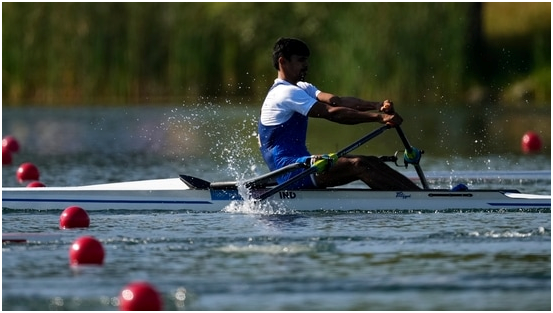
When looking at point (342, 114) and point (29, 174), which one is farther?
point (29, 174)

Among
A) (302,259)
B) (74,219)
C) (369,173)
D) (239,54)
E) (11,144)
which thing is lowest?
(302,259)

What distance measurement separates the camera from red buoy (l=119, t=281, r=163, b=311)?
8453 mm

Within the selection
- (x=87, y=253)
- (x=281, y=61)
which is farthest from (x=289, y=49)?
(x=87, y=253)

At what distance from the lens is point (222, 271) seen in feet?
32.3

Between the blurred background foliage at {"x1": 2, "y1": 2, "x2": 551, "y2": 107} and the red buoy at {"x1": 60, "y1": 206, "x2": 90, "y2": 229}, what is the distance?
19.6m

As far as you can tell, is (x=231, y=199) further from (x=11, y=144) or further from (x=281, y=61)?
(x=11, y=144)

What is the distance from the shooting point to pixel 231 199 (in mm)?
13375

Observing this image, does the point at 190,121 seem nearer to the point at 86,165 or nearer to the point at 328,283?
the point at 86,165

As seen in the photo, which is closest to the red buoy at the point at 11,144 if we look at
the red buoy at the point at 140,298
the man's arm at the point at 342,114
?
the man's arm at the point at 342,114

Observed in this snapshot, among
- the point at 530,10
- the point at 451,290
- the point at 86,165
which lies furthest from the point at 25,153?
the point at 530,10

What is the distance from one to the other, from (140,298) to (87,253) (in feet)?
5.82

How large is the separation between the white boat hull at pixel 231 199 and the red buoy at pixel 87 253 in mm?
3239

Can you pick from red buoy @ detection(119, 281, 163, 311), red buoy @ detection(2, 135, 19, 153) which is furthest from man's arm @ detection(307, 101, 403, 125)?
red buoy @ detection(2, 135, 19, 153)

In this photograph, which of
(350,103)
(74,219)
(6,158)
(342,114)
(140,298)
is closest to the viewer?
(140,298)
